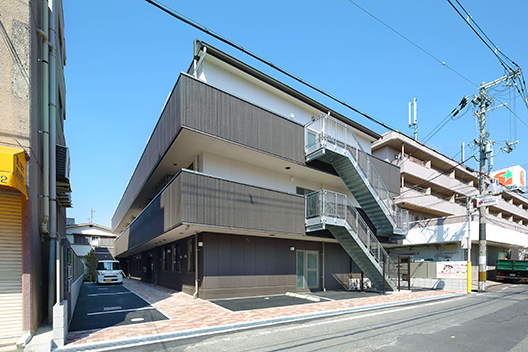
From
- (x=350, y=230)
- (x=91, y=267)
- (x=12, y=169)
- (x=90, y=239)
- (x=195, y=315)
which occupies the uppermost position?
(x=12, y=169)

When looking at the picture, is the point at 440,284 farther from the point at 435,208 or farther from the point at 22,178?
the point at 22,178

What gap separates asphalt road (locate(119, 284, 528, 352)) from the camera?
673cm

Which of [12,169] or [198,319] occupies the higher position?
[12,169]

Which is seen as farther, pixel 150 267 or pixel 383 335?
pixel 150 267

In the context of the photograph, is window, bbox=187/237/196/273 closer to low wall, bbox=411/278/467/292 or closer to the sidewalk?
the sidewalk

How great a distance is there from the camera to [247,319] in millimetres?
9148

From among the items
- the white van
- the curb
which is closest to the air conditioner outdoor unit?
the curb

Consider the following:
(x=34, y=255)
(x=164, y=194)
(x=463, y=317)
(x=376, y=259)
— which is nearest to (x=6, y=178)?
(x=34, y=255)

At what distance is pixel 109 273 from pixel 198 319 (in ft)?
54.3

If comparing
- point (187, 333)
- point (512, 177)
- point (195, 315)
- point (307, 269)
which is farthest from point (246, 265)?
point (512, 177)

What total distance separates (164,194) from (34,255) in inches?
272

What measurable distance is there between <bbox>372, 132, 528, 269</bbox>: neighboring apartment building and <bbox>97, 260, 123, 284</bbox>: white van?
2029cm

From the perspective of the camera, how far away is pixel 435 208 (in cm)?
3139

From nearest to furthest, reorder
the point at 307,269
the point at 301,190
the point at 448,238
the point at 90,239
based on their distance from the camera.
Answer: the point at 307,269 < the point at 301,190 < the point at 448,238 < the point at 90,239
